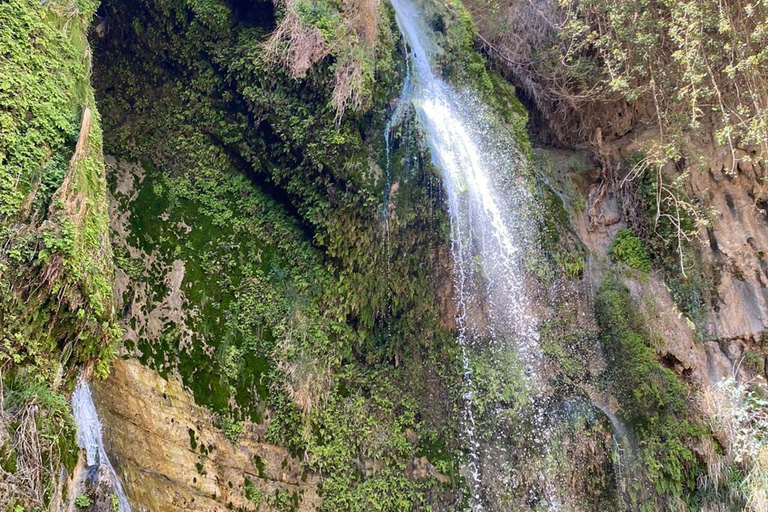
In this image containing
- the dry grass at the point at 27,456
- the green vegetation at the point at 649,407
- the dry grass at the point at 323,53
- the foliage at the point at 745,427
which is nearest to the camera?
the dry grass at the point at 27,456

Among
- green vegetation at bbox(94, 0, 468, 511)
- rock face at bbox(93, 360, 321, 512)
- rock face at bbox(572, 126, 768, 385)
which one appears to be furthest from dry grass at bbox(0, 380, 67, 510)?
rock face at bbox(572, 126, 768, 385)

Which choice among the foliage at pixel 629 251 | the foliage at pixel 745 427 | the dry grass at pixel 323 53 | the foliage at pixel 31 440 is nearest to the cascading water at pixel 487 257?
the dry grass at pixel 323 53

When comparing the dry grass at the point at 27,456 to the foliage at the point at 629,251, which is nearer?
the dry grass at the point at 27,456

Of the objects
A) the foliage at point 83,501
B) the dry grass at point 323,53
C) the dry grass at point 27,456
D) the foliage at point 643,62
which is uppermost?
the foliage at point 643,62

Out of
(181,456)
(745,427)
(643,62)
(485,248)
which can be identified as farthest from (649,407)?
(181,456)

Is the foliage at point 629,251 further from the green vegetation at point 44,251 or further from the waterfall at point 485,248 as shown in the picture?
the green vegetation at point 44,251

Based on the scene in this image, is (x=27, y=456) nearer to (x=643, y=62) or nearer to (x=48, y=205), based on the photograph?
(x=48, y=205)
